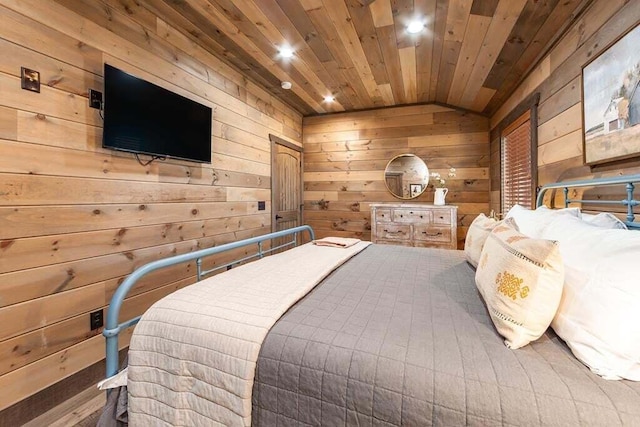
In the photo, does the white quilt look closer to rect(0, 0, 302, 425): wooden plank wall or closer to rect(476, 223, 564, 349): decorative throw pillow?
rect(476, 223, 564, 349): decorative throw pillow

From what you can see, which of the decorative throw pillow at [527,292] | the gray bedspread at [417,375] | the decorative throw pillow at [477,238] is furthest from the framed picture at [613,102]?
the gray bedspread at [417,375]

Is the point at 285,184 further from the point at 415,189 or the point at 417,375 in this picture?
the point at 417,375

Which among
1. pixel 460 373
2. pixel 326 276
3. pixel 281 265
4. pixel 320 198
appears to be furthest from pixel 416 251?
A: pixel 320 198

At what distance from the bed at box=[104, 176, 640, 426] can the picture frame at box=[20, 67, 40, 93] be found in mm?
1181

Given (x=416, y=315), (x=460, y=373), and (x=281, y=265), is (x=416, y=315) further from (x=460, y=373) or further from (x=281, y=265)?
(x=281, y=265)

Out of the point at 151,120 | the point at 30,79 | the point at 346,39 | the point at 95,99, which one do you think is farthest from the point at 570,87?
the point at 30,79

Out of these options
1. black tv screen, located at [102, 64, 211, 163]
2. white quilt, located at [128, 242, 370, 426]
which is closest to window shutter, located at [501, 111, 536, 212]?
white quilt, located at [128, 242, 370, 426]

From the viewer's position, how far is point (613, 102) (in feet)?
4.95

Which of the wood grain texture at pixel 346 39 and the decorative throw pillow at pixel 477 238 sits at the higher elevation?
the wood grain texture at pixel 346 39

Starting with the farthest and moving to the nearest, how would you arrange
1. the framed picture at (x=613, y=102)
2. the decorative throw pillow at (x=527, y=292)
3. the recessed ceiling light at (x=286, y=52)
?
the recessed ceiling light at (x=286, y=52) < the framed picture at (x=613, y=102) < the decorative throw pillow at (x=527, y=292)

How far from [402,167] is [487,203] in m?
1.24

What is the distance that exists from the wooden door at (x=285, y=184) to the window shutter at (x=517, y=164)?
2.74 m

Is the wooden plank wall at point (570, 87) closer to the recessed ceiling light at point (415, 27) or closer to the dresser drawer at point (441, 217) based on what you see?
the recessed ceiling light at point (415, 27)

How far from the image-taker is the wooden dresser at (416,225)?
3531 mm
